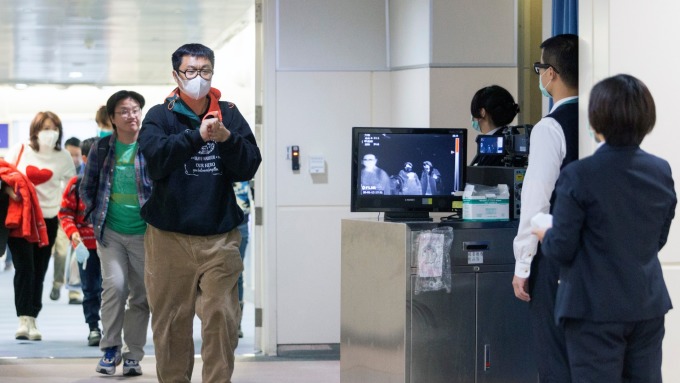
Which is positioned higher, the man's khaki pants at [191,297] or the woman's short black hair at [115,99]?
the woman's short black hair at [115,99]

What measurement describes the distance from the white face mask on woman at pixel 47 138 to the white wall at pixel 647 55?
16.7 feet

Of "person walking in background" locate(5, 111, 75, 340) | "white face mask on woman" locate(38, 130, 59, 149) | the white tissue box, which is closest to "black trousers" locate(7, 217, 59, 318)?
"person walking in background" locate(5, 111, 75, 340)

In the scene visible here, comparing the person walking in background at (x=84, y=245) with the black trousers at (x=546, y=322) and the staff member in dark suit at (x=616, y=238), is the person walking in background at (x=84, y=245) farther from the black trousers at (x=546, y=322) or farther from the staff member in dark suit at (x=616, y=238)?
the staff member in dark suit at (x=616, y=238)

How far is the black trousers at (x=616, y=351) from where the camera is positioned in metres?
3.07

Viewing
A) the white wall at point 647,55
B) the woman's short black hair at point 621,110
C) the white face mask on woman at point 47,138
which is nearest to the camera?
the woman's short black hair at point 621,110

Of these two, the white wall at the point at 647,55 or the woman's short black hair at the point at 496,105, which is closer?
the white wall at the point at 647,55

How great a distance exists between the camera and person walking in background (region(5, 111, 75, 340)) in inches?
284

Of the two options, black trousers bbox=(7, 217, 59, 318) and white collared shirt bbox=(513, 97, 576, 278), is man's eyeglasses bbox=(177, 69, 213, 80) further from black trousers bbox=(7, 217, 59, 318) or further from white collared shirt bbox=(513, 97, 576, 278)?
black trousers bbox=(7, 217, 59, 318)

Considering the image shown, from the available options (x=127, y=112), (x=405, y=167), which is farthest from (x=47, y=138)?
(x=405, y=167)

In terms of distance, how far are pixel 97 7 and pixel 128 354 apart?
5773 mm

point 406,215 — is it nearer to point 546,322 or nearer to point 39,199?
point 546,322

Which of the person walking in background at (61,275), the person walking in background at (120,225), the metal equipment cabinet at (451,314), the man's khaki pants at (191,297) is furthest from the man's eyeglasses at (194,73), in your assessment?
the person walking in background at (61,275)

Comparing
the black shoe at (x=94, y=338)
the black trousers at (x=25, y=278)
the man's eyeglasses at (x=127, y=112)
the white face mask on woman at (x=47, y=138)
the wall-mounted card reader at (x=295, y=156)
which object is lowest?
the black shoe at (x=94, y=338)

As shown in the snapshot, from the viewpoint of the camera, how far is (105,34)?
43.1ft
